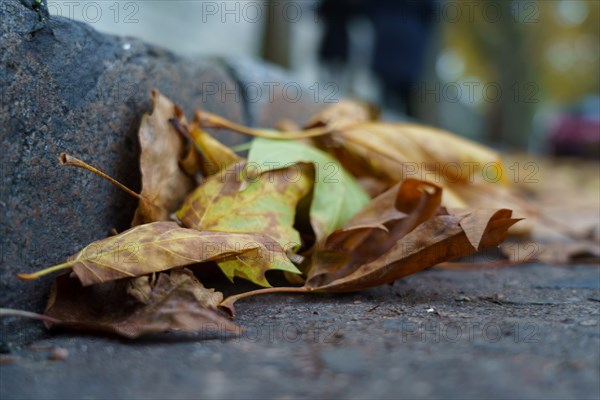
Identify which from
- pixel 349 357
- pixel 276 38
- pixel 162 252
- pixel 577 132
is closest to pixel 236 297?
pixel 162 252

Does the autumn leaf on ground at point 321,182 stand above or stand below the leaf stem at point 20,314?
above

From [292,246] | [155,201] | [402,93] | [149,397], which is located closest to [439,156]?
[292,246]

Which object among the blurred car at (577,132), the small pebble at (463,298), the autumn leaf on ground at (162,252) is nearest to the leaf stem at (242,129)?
the autumn leaf on ground at (162,252)

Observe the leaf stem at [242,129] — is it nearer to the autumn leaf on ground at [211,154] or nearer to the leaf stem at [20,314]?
the autumn leaf on ground at [211,154]

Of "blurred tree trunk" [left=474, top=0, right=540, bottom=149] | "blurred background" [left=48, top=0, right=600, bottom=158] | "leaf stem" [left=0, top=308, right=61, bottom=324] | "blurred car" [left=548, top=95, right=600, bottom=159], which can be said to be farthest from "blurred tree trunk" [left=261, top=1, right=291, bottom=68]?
"blurred car" [left=548, top=95, right=600, bottom=159]

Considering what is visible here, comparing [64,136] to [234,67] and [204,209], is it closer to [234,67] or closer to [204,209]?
[204,209]
